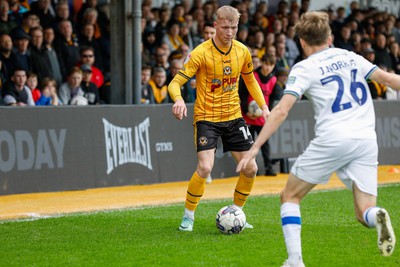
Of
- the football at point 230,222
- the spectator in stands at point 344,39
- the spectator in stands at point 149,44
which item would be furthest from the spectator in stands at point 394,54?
the football at point 230,222

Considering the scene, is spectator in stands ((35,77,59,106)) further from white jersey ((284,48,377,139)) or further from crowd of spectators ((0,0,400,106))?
white jersey ((284,48,377,139))

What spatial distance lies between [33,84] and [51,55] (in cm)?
132

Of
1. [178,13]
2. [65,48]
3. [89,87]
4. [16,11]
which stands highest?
[16,11]

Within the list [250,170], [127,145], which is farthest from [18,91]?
[250,170]

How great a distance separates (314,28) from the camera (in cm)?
688

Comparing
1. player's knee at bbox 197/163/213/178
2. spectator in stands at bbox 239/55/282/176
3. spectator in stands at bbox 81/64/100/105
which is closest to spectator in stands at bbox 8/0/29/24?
spectator in stands at bbox 81/64/100/105

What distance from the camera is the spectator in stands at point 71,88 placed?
1597 centimetres

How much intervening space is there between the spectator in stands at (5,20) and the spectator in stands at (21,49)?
0.73 ft

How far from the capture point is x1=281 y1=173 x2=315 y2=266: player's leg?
689cm

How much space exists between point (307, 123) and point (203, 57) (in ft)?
29.5

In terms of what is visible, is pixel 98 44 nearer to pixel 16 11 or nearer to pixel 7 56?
pixel 16 11

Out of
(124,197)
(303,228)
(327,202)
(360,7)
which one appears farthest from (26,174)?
(360,7)

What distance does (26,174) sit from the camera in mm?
13742

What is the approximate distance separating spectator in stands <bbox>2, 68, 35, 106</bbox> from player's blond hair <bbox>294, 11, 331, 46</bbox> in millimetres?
8798
